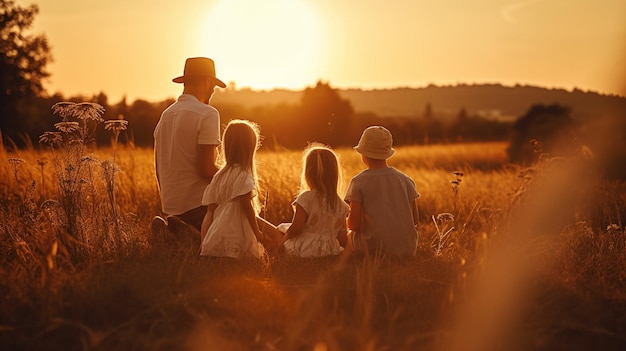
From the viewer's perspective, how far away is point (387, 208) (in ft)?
18.5

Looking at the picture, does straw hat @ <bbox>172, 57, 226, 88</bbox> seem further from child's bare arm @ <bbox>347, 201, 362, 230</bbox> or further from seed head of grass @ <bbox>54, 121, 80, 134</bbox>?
child's bare arm @ <bbox>347, 201, 362, 230</bbox>

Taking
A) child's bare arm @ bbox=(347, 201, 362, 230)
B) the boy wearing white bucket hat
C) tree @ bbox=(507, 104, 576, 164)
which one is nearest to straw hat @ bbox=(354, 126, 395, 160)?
the boy wearing white bucket hat

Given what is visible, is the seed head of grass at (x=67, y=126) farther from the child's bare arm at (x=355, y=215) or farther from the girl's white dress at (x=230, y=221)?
the child's bare arm at (x=355, y=215)

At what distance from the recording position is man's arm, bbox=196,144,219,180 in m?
5.90

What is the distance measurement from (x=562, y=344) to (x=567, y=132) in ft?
57.4

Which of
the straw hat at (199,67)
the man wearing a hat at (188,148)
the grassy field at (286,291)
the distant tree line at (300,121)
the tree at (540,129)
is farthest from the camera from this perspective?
the tree at (540,129)

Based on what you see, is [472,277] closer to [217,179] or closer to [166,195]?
[217,179]

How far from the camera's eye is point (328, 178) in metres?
5.65

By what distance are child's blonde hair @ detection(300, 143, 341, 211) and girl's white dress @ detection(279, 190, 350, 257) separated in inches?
1.7

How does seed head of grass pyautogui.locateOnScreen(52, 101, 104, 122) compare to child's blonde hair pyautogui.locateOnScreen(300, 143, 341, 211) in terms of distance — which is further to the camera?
child's blonde hair pyautogui.locateOnScreen(300, 143, 341, 211)

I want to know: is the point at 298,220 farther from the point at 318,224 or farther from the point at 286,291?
the point at 286,291

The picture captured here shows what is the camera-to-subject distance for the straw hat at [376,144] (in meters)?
5.64

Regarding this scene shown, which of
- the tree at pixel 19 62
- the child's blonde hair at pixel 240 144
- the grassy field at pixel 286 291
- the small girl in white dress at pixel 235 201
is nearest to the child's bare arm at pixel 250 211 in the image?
the small girl in white dress at pixel 235 201

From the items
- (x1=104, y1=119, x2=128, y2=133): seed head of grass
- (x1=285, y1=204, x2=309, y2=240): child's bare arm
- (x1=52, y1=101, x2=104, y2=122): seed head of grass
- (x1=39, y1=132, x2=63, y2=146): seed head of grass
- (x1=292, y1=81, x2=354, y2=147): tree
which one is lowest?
(x1=292, y1=81, x2=354, y2=147): tree
